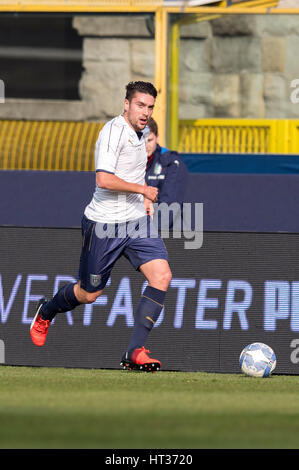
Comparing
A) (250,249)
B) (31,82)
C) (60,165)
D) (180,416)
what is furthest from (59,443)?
(31,82)

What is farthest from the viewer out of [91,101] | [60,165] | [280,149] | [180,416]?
[91,101]

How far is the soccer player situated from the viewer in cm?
873

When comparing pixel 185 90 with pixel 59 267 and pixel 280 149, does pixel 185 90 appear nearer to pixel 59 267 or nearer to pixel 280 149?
pixel 280 149

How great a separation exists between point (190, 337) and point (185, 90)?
5.12 m

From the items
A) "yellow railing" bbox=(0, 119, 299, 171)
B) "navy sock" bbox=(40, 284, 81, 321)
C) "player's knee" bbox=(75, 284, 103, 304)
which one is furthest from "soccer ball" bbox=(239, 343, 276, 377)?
"yellow railing" bbox=(0, 119, 299, 171)

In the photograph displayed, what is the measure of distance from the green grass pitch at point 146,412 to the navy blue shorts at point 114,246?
0.79m

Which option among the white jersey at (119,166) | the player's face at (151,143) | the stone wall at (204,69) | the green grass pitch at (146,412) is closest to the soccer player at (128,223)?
the white jersey at (119,166)

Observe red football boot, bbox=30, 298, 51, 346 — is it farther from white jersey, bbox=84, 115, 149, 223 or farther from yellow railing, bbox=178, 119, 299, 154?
yellow railing, bbox=178, 119, 299, 154

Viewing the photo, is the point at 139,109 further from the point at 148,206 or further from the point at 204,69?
the point at 204,69

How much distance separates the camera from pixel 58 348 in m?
10.0

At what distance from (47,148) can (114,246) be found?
12.4 feet

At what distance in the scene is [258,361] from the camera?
9156 mm

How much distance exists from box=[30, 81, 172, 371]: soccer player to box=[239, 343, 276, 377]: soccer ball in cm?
76

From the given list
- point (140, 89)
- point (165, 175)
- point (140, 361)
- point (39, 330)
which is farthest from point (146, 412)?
point (165, 175)
